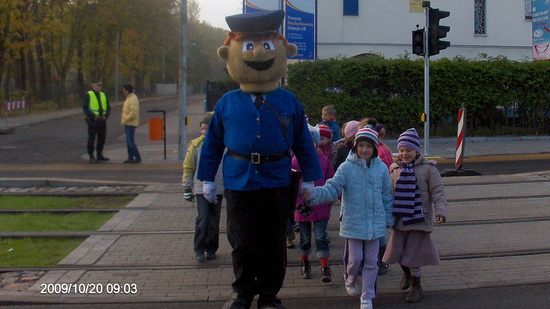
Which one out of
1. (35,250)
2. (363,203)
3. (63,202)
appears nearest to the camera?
(363,203)

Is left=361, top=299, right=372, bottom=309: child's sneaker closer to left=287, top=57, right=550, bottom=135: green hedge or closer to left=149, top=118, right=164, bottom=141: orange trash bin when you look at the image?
left=149, top=118, right=164, bottom=141: orange trash bin

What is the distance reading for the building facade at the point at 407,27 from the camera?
3256 centimetres

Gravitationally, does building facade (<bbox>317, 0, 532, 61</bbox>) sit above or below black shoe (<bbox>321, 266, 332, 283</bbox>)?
above

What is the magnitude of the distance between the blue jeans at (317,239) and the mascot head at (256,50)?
171 cm

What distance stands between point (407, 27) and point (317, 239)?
28.9 m

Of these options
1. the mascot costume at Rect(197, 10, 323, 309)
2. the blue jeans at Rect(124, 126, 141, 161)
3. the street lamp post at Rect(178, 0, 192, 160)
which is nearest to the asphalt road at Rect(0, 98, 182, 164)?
the blue jeans at Rect(124, 126, 141, 161)

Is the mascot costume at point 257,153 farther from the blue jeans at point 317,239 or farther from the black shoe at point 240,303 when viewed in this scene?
the blue jeans at point 317,239

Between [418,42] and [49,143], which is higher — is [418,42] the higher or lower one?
the higher one

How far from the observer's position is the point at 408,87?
21.4 m

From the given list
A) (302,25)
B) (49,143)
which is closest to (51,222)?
(302,25)

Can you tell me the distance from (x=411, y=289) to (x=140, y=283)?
2.44 meters

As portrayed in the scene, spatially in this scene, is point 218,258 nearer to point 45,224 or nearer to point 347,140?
point 347,140

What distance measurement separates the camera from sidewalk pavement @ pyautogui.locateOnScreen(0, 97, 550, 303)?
5881 mm

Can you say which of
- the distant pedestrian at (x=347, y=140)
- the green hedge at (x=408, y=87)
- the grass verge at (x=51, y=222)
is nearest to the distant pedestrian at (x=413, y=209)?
the distant pedestrian at (x=347, y=140)
